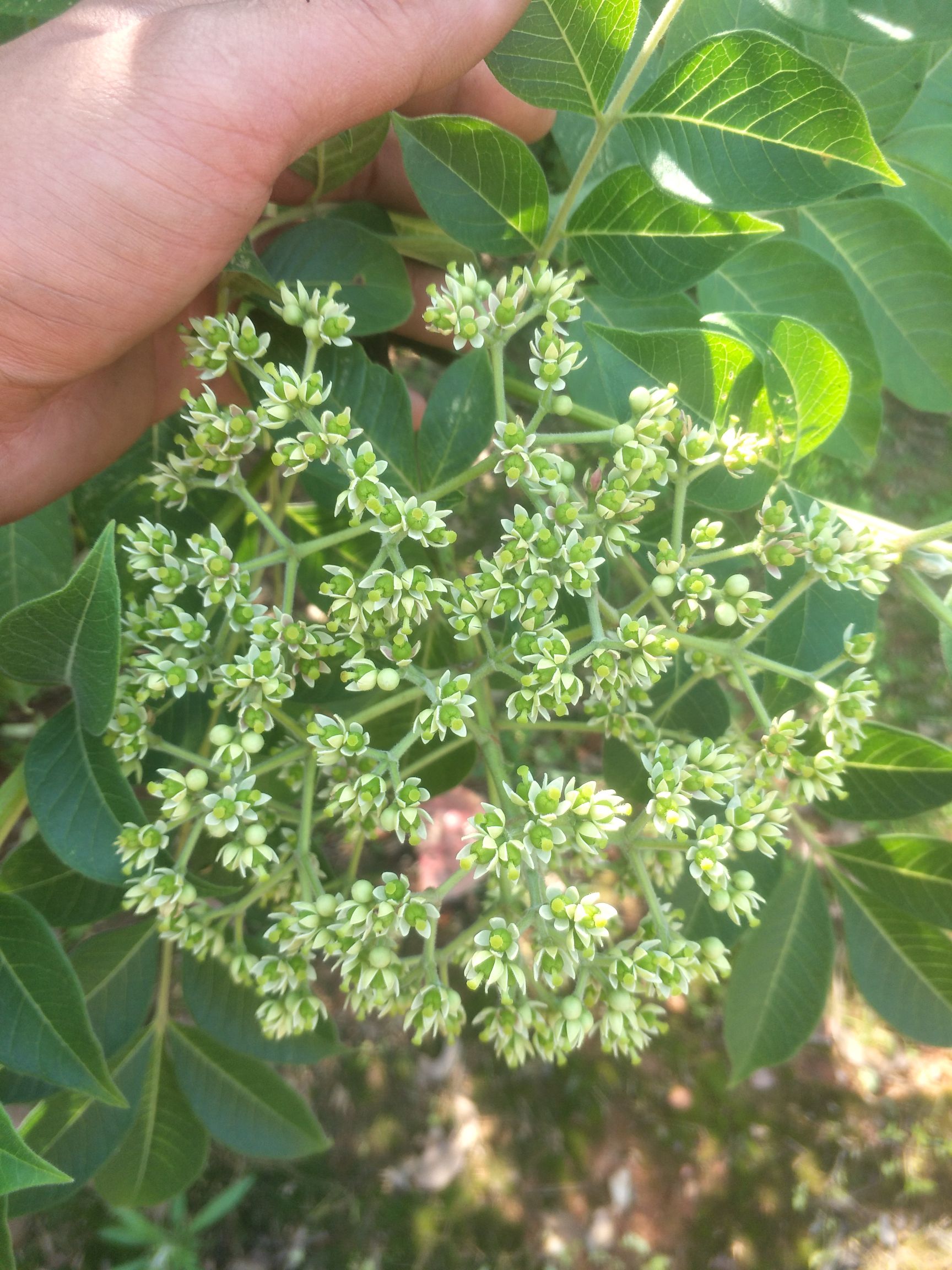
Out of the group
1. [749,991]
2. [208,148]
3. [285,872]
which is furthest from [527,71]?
[749,991]

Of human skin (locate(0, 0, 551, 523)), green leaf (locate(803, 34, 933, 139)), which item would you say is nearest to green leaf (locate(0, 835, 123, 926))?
human skin (locate(0, 0, 551, 523))

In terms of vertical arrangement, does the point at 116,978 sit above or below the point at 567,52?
below

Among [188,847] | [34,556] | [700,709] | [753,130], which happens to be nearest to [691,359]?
[753,130]

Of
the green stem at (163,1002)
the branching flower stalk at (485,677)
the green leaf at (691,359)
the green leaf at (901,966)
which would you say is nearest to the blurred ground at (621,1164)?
the green stem at (163,1002)

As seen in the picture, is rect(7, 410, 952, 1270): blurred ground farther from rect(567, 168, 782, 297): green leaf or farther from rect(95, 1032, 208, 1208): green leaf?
rect(567, 168, 782, 297): green leaf

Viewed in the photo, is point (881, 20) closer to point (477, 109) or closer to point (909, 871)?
point (477, 109)

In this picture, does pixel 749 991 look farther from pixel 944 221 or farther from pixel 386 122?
pixel 386 122
